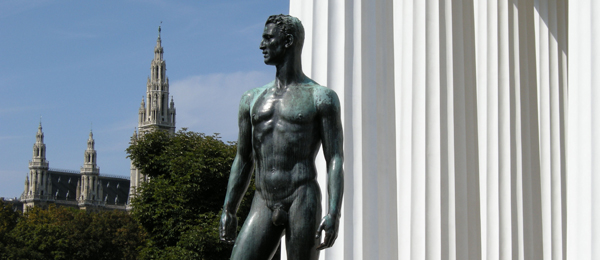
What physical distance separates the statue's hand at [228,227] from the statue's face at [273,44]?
1.54 m

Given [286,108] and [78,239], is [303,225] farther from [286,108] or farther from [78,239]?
[78,239]

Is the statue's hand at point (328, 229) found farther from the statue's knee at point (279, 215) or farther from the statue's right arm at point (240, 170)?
the statue's right arm at point (240, 170)

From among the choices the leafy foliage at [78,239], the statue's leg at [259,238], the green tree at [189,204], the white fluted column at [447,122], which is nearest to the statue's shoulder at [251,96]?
the statue's leg at [259,238]

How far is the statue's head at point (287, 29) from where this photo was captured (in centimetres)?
758

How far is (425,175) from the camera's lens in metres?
14.0

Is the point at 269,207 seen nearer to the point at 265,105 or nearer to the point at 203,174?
the point at 265,105

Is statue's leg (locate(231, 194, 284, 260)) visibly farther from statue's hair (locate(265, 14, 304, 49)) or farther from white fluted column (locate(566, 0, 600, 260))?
white fluted column (locate(566, 0, 600, 260))

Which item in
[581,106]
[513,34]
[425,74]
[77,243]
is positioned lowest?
[77,243]

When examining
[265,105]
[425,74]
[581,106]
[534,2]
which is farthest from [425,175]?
[265,105]

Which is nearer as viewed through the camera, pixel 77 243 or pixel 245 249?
pixel 245 249

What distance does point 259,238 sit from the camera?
7312 millimetres

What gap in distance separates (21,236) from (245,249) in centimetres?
11052

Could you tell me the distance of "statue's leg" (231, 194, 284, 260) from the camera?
730 cm

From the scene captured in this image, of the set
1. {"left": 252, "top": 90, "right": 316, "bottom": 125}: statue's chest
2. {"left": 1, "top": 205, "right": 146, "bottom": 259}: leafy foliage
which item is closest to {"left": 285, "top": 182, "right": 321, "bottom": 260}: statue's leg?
{"left": 252, "top": 90, "right": 316, "bottom": 125}: statue's chest
